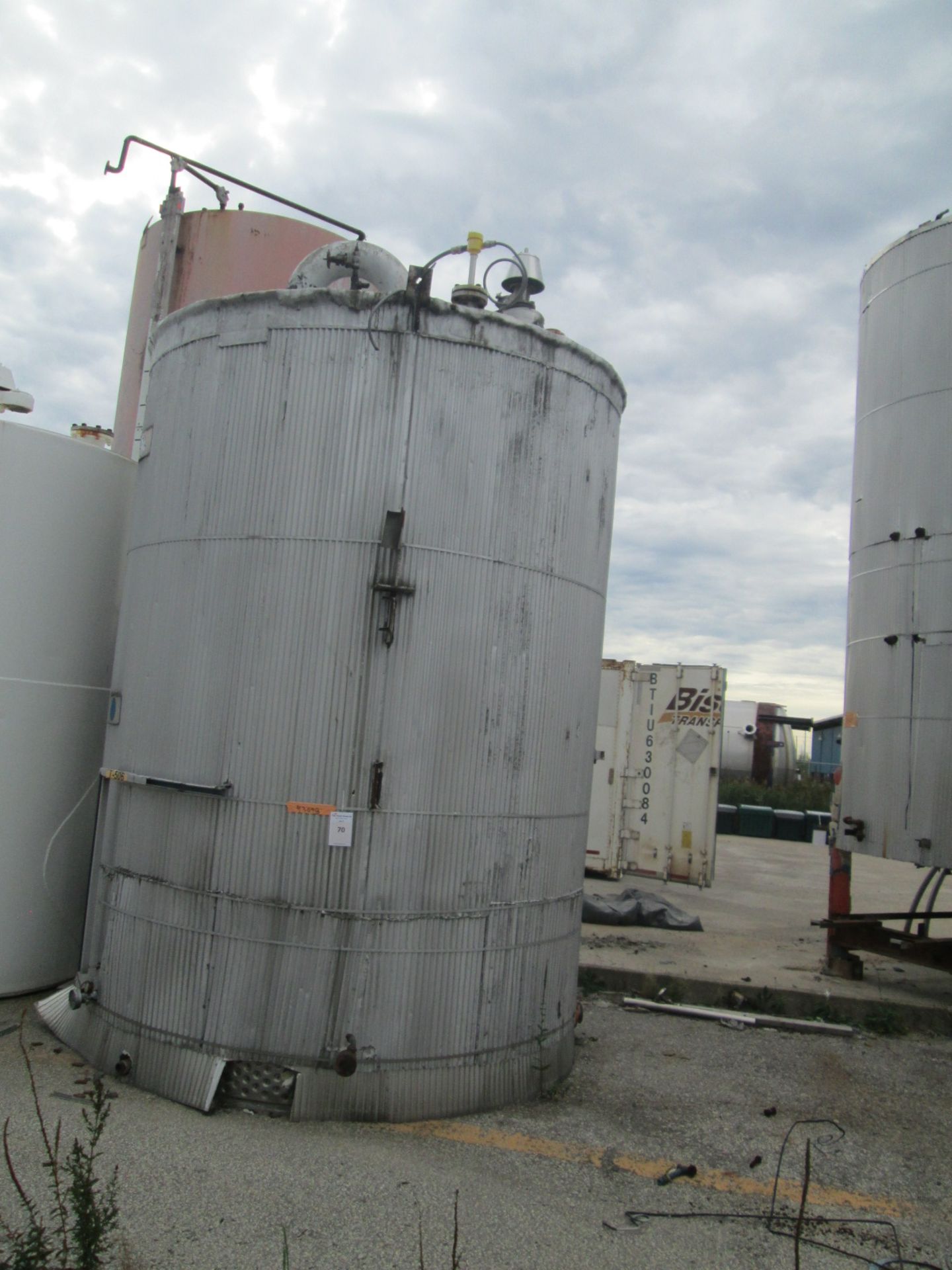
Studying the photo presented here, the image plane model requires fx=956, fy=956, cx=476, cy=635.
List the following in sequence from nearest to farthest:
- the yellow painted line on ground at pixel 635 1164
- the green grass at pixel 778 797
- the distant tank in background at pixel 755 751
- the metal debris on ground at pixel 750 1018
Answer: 1. the yellow painted line on ground at pixel 635 1164
2. the metal debris on ground at pixel 750 1018
3. the green grass at pixel 778 797
4. the distant tank in background at pixel 755 751

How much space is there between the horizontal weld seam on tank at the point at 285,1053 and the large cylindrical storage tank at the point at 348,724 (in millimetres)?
14

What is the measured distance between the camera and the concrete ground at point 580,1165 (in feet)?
11.7

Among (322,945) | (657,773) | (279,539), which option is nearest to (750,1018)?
(322,945)

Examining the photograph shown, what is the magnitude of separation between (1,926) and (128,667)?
2.14m

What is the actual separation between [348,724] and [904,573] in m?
4.98

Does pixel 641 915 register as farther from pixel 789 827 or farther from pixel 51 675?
pixel 789 827

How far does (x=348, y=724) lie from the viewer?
4.70 m

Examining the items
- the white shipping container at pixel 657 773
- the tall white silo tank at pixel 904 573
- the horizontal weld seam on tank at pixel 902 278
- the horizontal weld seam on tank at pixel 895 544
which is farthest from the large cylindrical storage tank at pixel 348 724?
the white shipping container at pixel 657 773

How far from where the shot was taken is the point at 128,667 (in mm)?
5410

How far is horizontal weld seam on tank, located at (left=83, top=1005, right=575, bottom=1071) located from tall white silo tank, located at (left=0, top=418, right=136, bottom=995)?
1.56m

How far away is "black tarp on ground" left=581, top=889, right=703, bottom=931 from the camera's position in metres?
9.58

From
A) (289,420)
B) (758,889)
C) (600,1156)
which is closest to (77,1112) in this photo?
(600,1156)

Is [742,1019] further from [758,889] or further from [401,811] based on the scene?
[758,889]

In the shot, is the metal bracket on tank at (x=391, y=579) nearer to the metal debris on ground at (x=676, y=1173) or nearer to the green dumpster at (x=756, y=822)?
the metal debris on ground at (x=676, y=1173)
